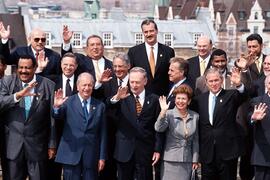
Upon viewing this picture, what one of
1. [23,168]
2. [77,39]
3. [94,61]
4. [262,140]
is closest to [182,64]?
[94,61]

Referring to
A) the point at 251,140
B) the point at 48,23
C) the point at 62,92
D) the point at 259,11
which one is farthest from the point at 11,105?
the point at 259,11

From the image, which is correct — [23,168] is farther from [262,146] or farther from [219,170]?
[262,146]

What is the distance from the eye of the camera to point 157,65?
8.62m

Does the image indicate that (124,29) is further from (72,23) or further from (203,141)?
(203,141)

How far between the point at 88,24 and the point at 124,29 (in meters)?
2.39

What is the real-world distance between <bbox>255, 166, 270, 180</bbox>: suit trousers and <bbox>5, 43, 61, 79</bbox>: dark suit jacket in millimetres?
2658

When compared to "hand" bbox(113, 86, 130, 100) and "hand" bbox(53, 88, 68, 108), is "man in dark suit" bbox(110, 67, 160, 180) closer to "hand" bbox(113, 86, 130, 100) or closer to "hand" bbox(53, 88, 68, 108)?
"hand" bbox(113, 86, 130, 100)

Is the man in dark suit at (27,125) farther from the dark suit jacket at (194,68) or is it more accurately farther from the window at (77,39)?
the window at (77,39)

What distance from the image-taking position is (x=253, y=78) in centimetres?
813

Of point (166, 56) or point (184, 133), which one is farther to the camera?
point (166, 56)

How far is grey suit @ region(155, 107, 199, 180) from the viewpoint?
7.42 meters

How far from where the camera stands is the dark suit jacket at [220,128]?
7527mm

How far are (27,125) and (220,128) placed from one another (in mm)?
2171

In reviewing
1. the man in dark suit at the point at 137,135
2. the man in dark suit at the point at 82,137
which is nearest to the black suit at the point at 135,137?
the man in dark suit at the point at 137,135
